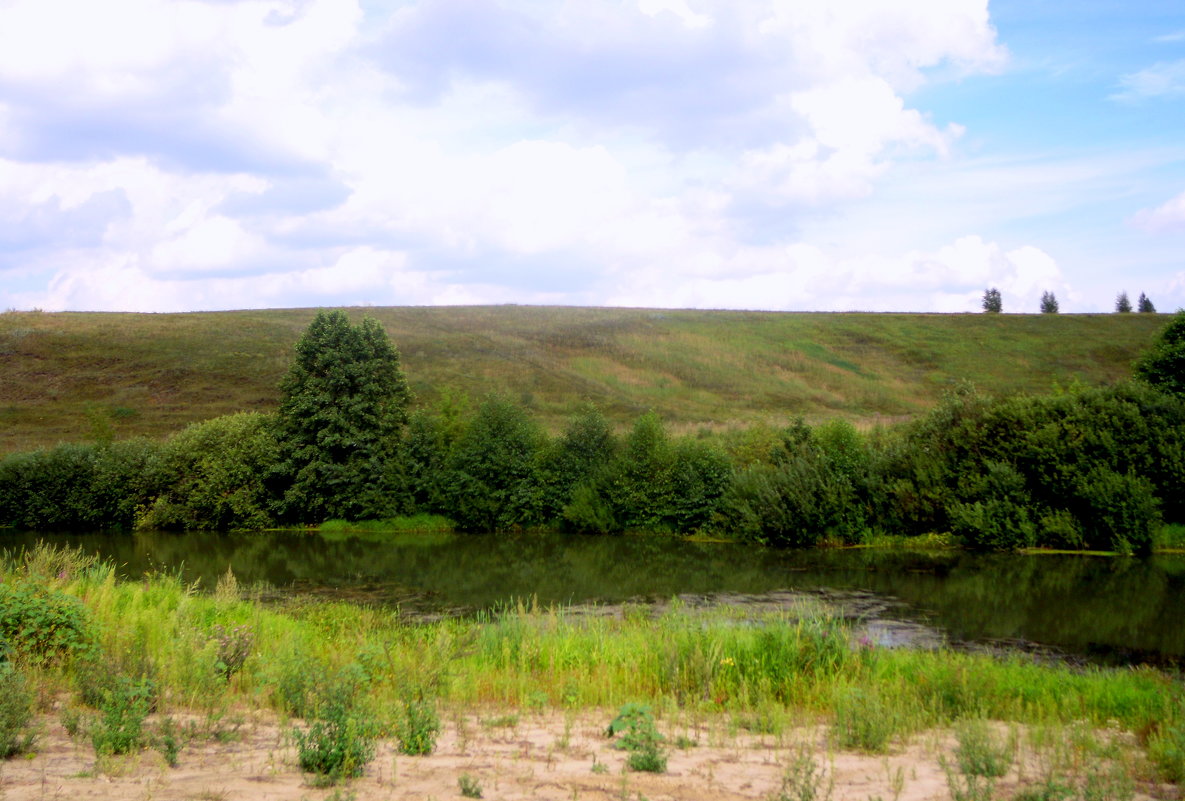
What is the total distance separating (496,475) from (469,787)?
27332 millimetres

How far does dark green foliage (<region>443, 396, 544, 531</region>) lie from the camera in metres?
32.6

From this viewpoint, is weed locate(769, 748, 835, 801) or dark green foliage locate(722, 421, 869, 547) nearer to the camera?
weed locate(769, 748, 835, 801)

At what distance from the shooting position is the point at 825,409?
50.7m

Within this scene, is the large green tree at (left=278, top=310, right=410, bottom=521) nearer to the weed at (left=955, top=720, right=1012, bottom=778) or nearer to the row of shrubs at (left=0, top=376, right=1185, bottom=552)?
the row of shrubs at (left=0, top=376, right=1185, bottom=552)

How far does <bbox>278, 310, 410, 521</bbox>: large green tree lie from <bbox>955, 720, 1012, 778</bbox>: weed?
1138 inches

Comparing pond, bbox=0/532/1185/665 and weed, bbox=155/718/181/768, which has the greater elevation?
weed, bbox=155/718/181/768

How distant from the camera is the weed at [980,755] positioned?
6.03m

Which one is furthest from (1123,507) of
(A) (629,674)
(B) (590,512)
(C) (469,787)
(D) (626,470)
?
(C) (469,787)

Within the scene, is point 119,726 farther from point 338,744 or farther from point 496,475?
point 496,475

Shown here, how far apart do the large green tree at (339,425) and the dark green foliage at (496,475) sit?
2737 millimetres

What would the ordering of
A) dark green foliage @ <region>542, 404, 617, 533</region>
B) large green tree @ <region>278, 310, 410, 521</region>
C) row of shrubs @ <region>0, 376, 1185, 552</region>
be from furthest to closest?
large green tree @ <region>278, 310, 410, 521</region> → dark green foliage @ <region>542, 404, 617, 533</region> → row of shrubs @ <region>0, 376, 1185, 552</region>

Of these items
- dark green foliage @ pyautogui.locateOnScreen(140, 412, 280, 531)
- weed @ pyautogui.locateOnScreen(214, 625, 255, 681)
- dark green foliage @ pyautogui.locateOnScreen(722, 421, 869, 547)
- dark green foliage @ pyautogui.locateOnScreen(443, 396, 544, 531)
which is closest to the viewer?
weed @ pyautogui.locateOnScreen(214, 625, 255, 681)

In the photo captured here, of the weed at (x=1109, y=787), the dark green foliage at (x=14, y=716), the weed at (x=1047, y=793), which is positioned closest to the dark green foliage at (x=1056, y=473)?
the weed at (x=1109, y=787)

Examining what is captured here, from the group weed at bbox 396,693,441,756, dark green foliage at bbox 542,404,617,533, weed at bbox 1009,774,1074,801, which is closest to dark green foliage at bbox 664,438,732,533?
dark green foliage at bbox 542,404,617,533
